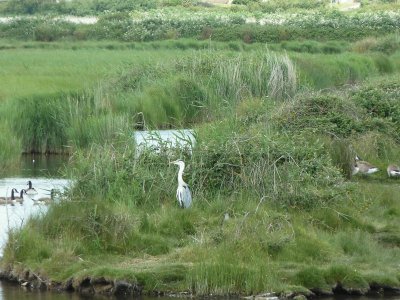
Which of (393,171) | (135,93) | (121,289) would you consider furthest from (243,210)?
(135,93)

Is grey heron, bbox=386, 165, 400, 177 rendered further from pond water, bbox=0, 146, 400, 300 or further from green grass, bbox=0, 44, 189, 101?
green grass, bbox=0, 44, 189, 101

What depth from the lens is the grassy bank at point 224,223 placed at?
43.3 feet

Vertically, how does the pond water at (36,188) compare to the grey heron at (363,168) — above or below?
below

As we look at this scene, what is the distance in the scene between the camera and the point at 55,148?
26031mm

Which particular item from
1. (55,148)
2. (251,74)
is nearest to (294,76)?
(251,74)

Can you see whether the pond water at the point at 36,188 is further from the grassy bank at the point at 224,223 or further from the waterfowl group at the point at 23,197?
the grassy bank at the point at 224,223

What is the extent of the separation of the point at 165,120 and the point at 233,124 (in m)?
9.40

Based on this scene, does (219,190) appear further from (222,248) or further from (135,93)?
(135,93)

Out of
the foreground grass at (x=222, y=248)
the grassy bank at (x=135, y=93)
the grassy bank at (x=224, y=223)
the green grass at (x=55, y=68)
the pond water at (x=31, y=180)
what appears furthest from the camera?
the green grass at (x=55, y=68)

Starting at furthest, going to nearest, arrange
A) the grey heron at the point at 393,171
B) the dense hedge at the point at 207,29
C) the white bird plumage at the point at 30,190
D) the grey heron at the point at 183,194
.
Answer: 1. the dense hedge at the point at 207,29
2. the white bird plumage at the point at 30,190
3. the grey heron at the point at 393,171
4. the grey heron at the point at 183,194

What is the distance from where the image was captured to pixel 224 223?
14.5 m

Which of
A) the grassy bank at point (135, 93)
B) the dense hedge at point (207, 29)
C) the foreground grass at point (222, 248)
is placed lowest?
the dense hedge at point (207, 29)

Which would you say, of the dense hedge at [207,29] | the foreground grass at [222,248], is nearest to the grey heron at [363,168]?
the foreground grass at [222,248]

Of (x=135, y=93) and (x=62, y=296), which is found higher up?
(x=62, y=296)
